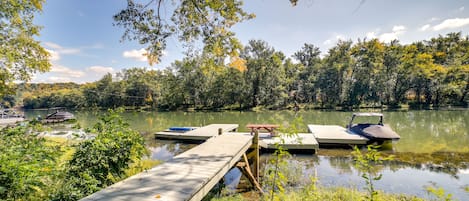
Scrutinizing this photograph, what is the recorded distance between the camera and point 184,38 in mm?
7137

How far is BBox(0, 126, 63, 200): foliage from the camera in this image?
8.67 feet

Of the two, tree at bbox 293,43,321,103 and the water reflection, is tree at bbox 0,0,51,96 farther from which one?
tree at bbox 293,43,321,103

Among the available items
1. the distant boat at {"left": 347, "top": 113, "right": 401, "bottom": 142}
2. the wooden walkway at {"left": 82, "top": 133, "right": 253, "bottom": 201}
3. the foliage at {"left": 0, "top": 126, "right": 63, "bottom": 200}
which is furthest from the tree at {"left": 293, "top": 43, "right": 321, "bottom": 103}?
the foliage at {"left": 0, "top": 126, "right": 63, "bottom": 200}

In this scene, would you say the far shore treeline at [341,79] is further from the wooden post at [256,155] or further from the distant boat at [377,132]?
the wooden post at [256,155]

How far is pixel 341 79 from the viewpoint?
36.8 m

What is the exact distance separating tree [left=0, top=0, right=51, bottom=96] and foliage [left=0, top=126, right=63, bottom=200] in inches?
257

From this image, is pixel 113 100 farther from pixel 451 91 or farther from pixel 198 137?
pixel 451 91

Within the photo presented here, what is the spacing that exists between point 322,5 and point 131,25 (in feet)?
15.5

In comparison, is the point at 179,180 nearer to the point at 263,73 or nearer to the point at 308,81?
the point at 263,73

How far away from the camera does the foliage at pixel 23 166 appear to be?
2643 millimetres

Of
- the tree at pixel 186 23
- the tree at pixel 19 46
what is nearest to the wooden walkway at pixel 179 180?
the tree at pixel 186 23

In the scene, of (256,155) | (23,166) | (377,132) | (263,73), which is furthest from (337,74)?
(23,166)

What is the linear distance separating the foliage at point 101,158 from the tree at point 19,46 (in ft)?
23.4

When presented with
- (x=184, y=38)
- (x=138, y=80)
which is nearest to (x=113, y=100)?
(x=138, y=80)
